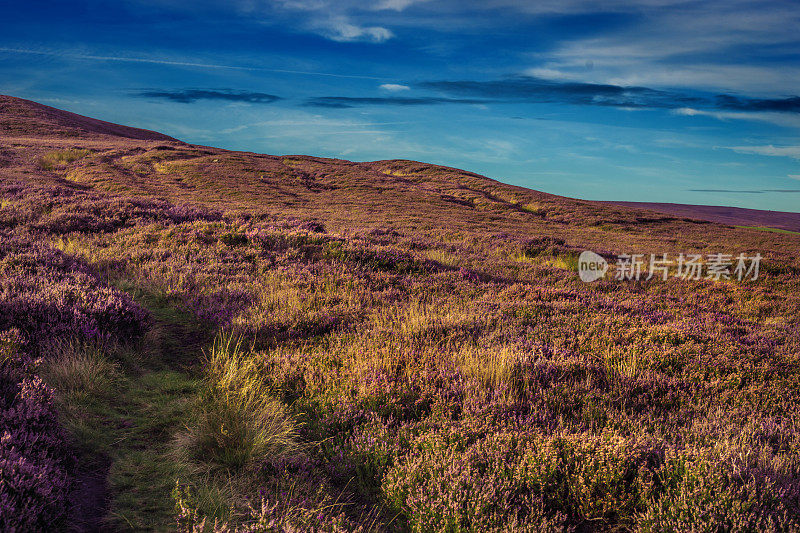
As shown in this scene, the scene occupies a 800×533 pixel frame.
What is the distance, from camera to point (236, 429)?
3338 millimetres

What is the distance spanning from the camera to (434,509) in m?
2.61

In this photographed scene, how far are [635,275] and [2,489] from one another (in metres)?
13.4

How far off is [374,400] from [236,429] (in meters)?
1.24

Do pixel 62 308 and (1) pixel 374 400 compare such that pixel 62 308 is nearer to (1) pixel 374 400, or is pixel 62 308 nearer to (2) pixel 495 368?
(1) pixel 374 400

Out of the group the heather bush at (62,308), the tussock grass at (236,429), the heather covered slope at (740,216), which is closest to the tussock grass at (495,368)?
the tussock grass at (236,429)

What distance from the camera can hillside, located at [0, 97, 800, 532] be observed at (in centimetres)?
268

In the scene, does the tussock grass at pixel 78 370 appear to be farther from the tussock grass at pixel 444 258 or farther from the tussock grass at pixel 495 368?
the tussock grass at pixel 444 258

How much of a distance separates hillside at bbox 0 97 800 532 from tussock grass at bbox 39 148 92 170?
2924 centimetres

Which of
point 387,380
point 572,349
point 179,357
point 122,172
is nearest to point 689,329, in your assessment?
point 572,349

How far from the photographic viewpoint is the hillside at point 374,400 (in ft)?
8.79

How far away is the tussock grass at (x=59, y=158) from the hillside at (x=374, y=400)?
29.2m

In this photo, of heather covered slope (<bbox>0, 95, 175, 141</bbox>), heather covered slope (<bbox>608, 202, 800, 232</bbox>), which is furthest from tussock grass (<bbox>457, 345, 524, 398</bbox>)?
heather covered slope (<bbox>0, 95, 175, 141</bbox>)

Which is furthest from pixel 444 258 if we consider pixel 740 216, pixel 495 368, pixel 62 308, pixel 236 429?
pixel 740 216

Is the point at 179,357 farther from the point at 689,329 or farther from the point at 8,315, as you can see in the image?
the point at 689,329
